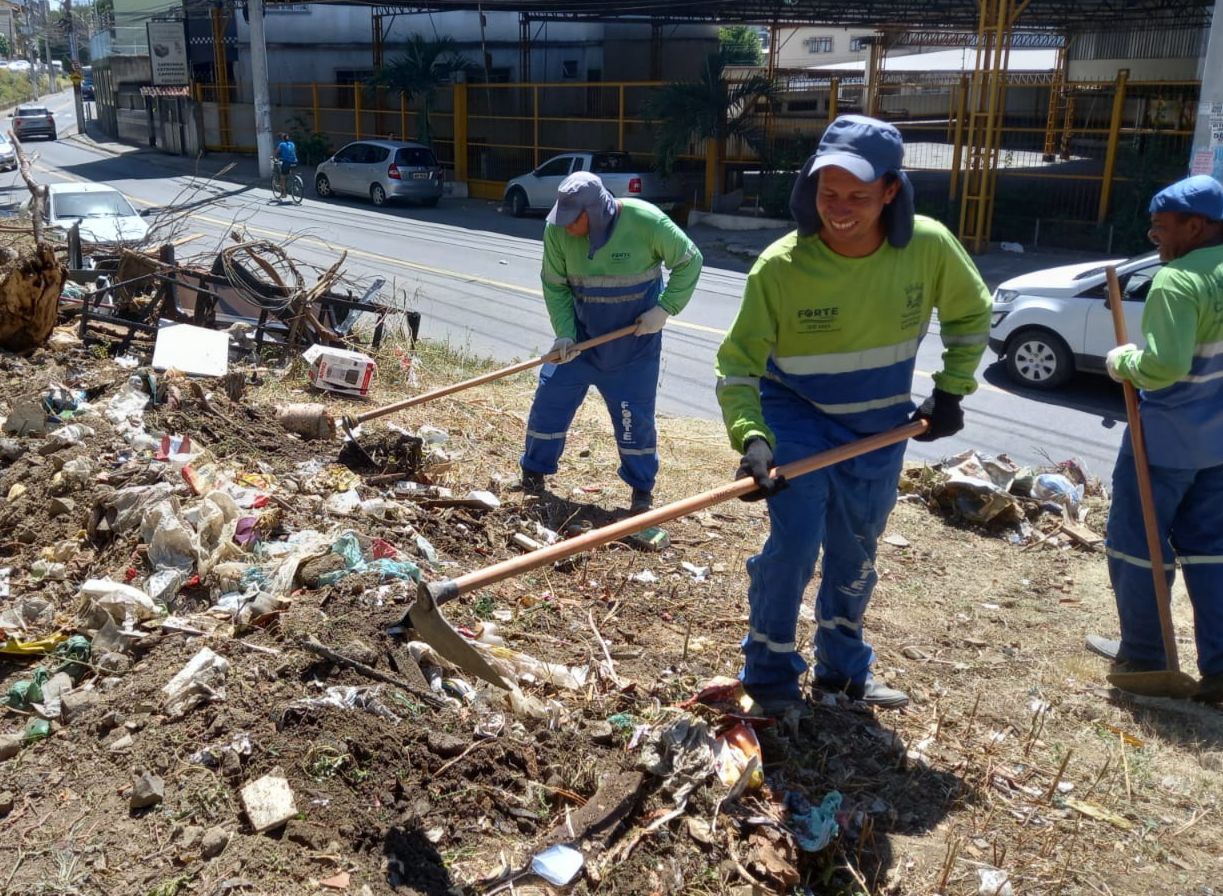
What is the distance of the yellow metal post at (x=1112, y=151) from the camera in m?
16.7

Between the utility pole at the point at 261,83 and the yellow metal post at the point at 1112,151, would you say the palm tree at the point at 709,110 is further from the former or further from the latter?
the utility pole at the point at 261,83

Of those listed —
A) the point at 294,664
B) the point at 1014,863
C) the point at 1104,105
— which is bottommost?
the point at 1014,863

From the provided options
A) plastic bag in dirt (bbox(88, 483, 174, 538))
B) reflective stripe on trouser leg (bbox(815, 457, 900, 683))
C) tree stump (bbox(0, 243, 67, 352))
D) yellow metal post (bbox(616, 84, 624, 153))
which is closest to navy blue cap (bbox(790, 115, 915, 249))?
reflective stripe on trouser leg (bbox(815, 457, 900, 683))

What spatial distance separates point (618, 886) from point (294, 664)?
132 centimetres

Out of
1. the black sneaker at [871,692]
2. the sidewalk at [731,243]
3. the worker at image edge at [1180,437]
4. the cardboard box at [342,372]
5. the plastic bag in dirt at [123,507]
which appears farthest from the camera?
the sidewalk at [731,243]

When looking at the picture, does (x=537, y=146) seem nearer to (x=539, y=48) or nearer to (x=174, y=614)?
(x=539, y=48)

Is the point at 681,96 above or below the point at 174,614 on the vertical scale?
above

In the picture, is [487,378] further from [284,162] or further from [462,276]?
[284,162]

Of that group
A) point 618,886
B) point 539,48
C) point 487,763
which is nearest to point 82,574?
point 487,763

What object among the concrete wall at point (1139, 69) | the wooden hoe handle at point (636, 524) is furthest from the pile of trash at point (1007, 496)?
the concrete wall at point (1139, 69)

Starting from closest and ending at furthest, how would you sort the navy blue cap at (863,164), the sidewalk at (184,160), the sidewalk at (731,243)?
1. the navy blue cap at (863,164)
2. the sidewalk at (731,243)
3. the sidewalk at (184,160)

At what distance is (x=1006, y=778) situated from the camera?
3660 mm

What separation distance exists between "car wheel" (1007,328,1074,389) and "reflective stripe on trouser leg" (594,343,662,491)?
519cm

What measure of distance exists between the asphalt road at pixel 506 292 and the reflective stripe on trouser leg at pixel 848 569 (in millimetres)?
4119
